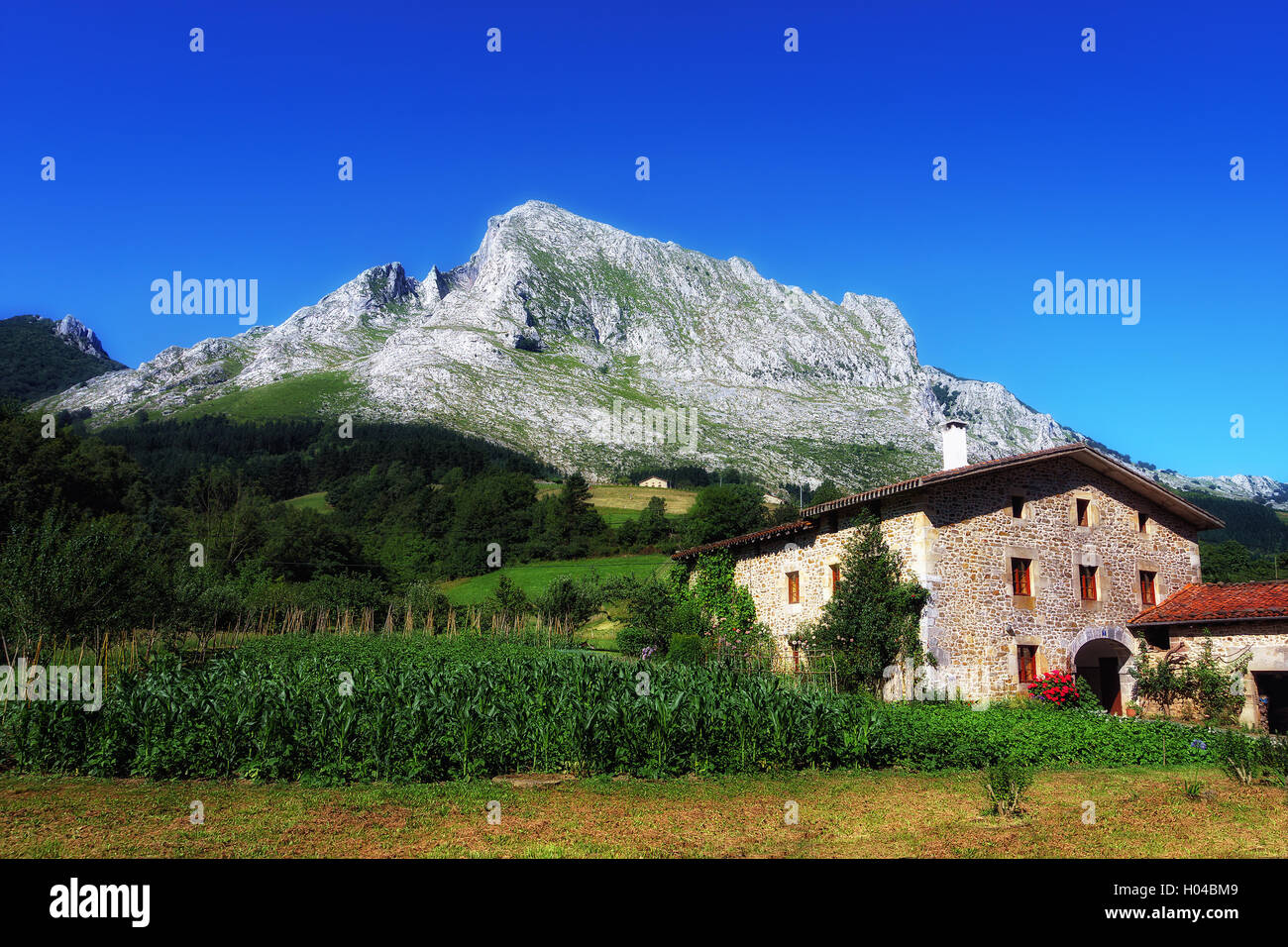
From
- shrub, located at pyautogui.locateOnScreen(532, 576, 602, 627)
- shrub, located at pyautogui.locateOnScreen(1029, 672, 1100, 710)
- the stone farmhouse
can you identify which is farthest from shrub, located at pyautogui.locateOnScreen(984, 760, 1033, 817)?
shrub, located at pyautogui.locateOnScreen(532, 576, 602, 627)

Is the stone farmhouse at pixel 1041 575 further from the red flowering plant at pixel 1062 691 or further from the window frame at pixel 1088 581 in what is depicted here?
the red flowering plant at pixel 1062 691

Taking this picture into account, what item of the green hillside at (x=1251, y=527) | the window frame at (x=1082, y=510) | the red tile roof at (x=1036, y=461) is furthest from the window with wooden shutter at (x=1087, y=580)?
the green hillside at (x=1251, y=527)

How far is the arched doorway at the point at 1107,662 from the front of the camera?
24.9 meters

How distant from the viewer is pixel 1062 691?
22.5 metres

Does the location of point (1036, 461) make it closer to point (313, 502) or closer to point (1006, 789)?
point (1006, 789)

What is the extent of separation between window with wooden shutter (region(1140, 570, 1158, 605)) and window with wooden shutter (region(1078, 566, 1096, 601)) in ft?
7.61

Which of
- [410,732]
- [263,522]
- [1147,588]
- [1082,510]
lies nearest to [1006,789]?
[410,732]

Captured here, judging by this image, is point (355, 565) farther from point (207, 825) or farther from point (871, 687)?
point (207, 825)

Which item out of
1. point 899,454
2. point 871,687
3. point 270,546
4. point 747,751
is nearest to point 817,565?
point 871,687

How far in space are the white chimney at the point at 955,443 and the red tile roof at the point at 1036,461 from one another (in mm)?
1508

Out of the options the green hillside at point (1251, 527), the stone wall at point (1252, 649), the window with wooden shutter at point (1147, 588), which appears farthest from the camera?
the green hillside at point (1251, 527)

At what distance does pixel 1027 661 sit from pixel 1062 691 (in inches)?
60.9

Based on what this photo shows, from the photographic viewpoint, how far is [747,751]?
13266mm
